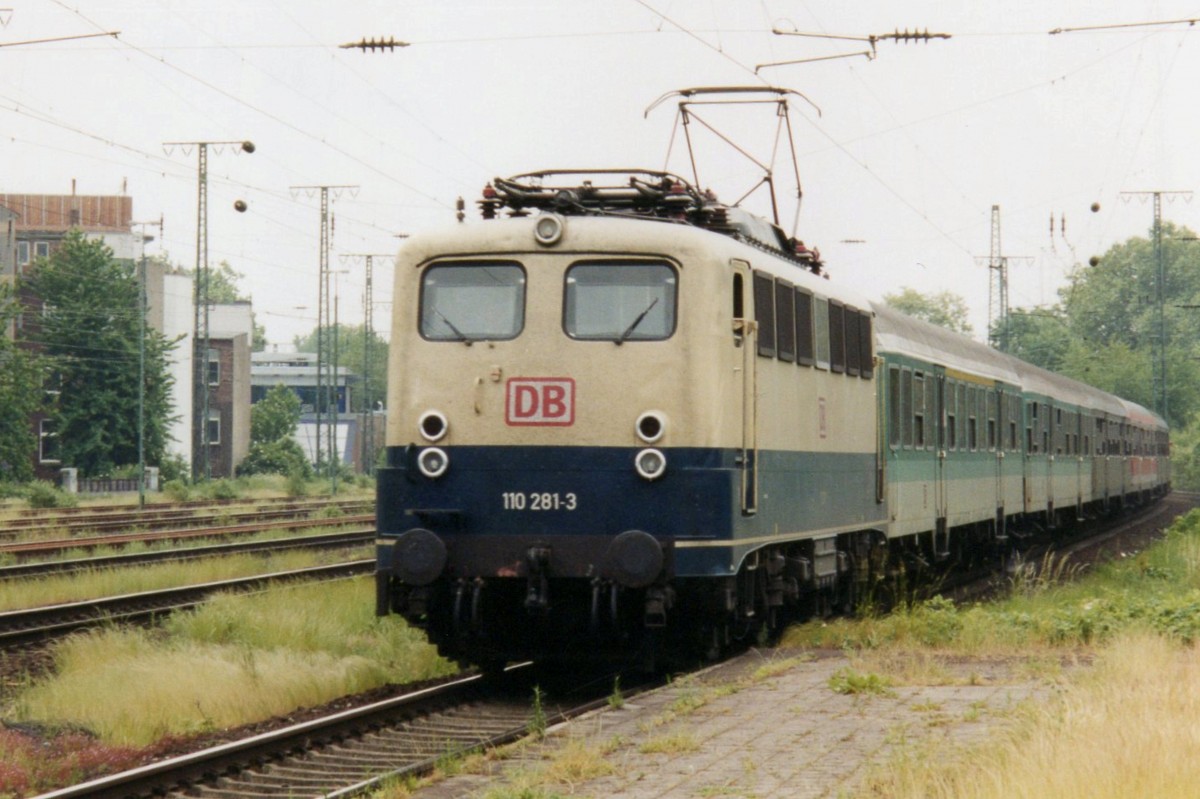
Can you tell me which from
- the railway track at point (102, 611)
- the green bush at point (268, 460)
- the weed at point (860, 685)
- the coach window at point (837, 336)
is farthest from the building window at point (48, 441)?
the weed at point (860, 685)

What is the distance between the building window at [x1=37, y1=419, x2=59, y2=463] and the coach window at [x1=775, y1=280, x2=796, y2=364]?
5194cm

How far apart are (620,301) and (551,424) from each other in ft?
3.20

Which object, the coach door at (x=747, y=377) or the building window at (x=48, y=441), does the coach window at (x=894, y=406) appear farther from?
the building window at (x=48, y=441)

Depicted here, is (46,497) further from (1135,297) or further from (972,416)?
(1135,297)

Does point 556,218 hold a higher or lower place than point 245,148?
lower

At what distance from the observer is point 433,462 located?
482 inches

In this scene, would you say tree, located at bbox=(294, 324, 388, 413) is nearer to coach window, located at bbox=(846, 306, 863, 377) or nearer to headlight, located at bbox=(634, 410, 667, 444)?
coach window, located at bbox=(846, 306, 863, 377)

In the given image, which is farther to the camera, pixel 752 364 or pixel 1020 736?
pixel 752 364

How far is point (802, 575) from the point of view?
14727 millimetres

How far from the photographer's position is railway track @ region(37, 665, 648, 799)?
8.98m

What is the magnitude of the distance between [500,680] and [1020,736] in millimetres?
5332

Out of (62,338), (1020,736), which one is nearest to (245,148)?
(62,338)

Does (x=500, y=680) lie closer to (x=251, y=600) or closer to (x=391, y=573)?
(x=391, y=573)

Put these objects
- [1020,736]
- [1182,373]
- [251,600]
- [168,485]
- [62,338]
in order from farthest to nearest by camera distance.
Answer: [1182,373] → [62,338] → [168,485] → [251,600] → [1020,736]
